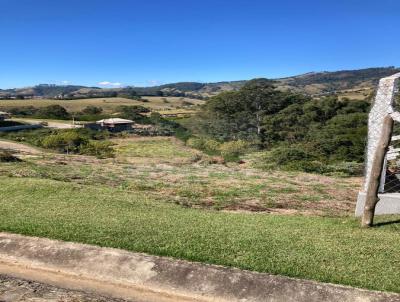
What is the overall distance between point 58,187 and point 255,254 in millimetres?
7503

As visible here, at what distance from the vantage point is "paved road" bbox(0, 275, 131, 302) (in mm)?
5453

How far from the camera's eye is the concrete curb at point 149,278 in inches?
221

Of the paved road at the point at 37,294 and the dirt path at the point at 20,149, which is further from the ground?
the paved road at the point at 37,294

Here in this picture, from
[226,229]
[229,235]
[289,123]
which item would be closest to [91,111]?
[289,123]

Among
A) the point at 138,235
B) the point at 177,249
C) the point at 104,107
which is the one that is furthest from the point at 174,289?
the point at 104,107

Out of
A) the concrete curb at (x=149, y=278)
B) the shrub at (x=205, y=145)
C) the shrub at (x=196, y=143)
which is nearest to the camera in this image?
Answer: the concrete curb at (x=149, y=278)

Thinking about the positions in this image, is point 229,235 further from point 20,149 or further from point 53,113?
point 53,113

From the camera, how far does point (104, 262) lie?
6.66m

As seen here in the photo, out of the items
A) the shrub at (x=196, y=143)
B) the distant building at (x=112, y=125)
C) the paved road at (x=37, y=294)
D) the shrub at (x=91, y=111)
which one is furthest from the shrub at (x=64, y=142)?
the shrub at (x=91, y=111)

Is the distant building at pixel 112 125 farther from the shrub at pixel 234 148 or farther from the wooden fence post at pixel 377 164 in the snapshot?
the wooden fence post at pixel 377 164

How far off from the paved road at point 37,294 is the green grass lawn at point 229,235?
147 centimetres

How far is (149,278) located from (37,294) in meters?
1.49

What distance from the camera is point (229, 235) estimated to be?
783 cm

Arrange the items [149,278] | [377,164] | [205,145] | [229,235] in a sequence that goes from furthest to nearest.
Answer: [205,145], [377,164], [229,235], [149,278]
